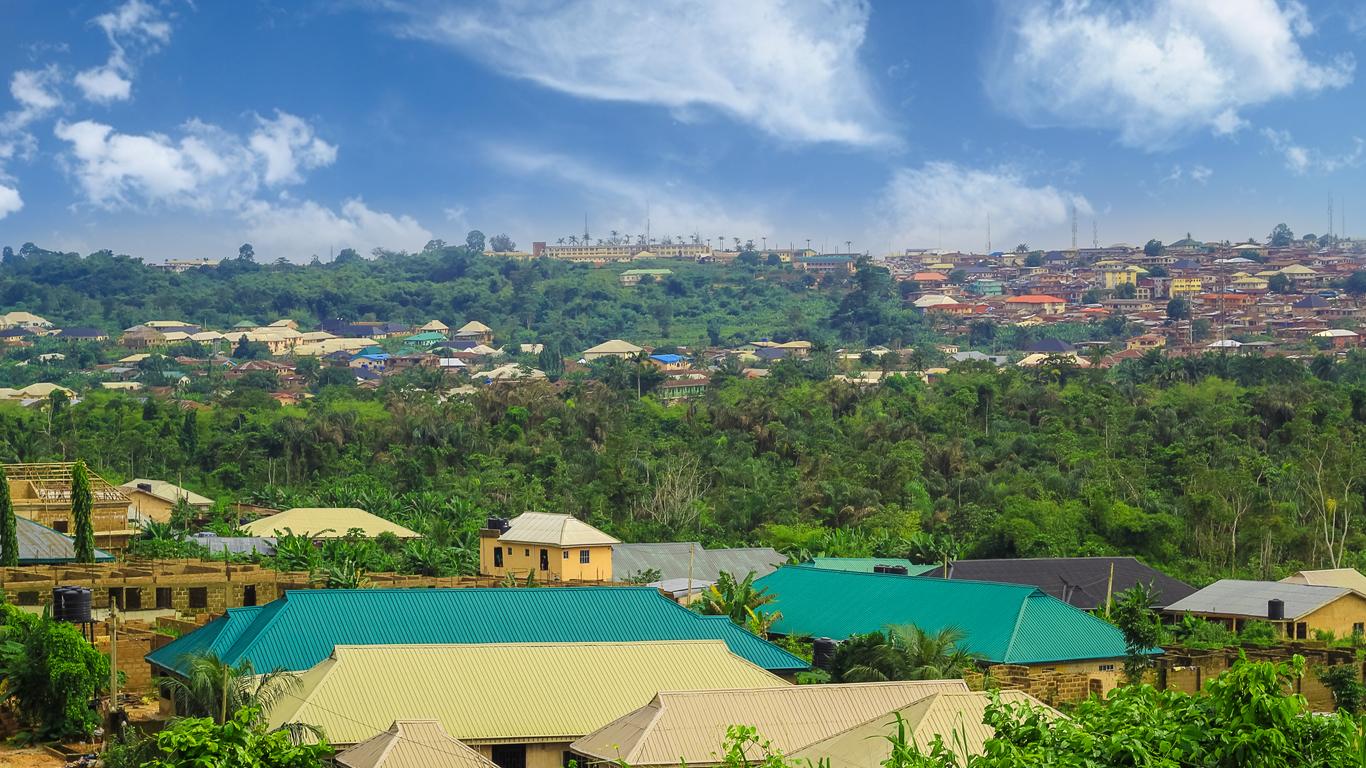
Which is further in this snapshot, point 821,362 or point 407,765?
point 821,362

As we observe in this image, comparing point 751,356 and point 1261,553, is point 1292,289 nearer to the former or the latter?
point 751,356

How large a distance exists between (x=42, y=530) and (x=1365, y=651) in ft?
118

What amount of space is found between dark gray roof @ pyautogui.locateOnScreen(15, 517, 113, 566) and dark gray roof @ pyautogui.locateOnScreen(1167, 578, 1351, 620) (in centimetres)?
3003

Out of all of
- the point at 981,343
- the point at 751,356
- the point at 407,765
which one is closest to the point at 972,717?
the point at 407,765

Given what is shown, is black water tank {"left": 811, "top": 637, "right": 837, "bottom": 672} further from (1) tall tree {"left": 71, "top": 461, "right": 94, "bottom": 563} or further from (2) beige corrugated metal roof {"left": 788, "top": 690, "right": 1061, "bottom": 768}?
(1) tall tree {"left": 71, "top": 461, "right": 94, "bottom": 563}

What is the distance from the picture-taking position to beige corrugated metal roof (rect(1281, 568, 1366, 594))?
5244 cm

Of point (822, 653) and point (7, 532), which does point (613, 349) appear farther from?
point (822, 653)

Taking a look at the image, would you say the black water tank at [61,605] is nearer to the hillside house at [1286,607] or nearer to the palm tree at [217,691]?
the palm tree at [217,691]

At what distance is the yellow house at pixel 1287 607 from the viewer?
47188 mm

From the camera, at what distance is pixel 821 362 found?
121500 mm

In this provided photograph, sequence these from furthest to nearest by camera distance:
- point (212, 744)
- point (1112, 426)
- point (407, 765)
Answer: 1. point (1112, 426)
2. point (407, 765)
3. point (212, 744)

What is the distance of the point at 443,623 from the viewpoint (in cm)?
3566

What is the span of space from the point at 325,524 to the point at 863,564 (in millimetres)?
19510

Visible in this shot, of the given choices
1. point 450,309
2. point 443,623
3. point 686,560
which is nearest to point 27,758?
point 443,623
